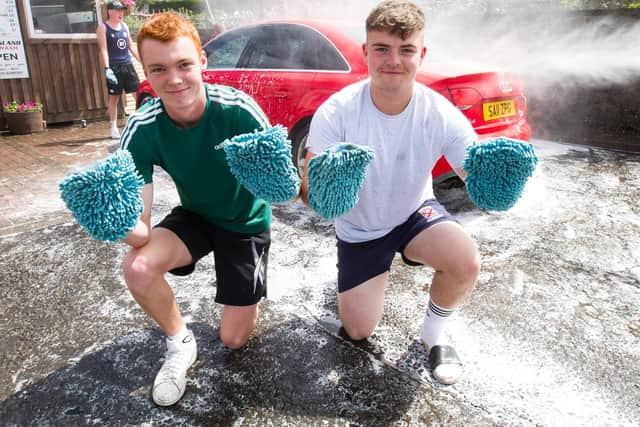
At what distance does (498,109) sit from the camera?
3488mm

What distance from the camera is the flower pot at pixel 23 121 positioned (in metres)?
6.66

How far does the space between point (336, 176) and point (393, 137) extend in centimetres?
55

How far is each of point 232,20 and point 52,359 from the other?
1945 cm

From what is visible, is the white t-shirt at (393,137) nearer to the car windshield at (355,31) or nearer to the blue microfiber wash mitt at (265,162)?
the blue microfiber wash mitt at (265,162)

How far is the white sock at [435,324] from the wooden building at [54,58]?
7.12 meters

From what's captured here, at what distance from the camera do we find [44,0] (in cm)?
700

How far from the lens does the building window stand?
6.87 meters

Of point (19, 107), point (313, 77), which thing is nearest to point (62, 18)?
point (19, 107)

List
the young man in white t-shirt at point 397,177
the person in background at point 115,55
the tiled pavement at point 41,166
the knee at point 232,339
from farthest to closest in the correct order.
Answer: the person in background at point 115,55, the tiled pavement at point 41,166, the knee at point 232,339, the young man in white t-shirt at point 397,177

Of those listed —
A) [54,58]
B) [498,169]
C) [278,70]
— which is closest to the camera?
[498,169]

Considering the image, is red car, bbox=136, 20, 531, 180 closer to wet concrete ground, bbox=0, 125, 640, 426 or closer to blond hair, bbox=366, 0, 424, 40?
wet concrete ground, bbox=0, 125, 640, 426

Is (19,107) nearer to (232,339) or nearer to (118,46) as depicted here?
(118,46)

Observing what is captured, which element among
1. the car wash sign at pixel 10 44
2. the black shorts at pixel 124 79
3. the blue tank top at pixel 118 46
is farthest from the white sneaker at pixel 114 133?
the car wash sign at pixel 10 44

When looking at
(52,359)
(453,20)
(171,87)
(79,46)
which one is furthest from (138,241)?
(453,20)
